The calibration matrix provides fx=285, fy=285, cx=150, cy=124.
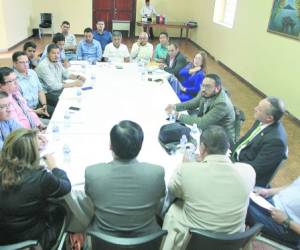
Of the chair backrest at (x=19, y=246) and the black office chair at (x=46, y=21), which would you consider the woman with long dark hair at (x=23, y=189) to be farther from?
the black office chair at (x=46, y=21)

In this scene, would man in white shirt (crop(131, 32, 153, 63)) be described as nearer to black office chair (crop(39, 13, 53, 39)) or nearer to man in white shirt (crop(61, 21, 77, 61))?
man in white shirt (crop(61, 21, 77, 61))

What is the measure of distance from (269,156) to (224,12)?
25.4ft

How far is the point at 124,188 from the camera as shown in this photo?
1464mm

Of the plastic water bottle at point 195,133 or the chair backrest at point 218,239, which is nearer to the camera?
the chair backrest at point 218,239

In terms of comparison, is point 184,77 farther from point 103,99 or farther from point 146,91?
point 103,99

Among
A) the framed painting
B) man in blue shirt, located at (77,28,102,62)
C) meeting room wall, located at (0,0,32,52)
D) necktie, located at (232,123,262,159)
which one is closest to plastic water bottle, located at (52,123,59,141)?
necktie, located at (232,123,262,159)

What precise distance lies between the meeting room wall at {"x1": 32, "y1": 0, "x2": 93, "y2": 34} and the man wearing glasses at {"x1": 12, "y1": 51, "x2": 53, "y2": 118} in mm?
8204

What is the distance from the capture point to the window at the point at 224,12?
8.25 meters

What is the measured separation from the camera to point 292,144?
4.02 metres

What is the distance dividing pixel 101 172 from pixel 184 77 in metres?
3.20

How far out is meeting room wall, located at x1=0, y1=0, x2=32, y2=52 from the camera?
25.5 feet

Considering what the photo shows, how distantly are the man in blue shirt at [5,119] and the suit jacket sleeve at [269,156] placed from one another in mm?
1955

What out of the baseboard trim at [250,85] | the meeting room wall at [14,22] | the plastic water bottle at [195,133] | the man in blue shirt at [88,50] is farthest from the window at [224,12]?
the plastic water bottle at [195,133]

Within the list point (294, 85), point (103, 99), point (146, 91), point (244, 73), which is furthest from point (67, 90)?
point (244, 73)
